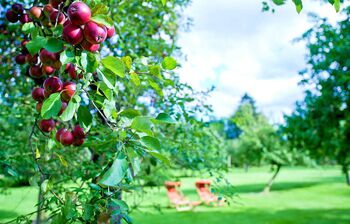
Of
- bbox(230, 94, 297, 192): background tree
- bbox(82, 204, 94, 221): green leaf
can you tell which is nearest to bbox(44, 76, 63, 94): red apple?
bbox(82, 204, 94, 221): green leaf

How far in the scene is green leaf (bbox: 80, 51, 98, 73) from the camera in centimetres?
85

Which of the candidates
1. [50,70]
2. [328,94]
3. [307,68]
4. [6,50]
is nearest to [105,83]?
[50,70]

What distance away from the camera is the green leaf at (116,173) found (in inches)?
30.7

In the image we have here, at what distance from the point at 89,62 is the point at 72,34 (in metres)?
0.08

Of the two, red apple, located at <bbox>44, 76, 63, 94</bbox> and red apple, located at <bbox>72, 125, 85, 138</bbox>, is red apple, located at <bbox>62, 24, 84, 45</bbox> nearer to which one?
red apple, located at <bbox>44, 76, 63, 94</bbox>

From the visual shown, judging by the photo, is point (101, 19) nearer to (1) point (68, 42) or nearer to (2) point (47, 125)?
(1) point (68, 42)

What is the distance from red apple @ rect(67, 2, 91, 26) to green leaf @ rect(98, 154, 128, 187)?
0.33 meters

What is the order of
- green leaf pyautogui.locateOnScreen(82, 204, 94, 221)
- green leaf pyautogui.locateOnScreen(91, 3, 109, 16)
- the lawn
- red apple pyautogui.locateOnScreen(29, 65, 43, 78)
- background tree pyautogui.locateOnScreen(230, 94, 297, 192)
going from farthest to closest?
1. background tree pyautogui.locateOnScreen(230, 94, 297, 192)
2. the lawn
3. red apple pyautogui.locateOnScreen(29, 65, 43, 78)
4. green leaf pyautogui.locateOnScreen(82, 204, 94, 221)
5. green leaf pyautogui.locateOnScreen(91, 3, 109, 16)

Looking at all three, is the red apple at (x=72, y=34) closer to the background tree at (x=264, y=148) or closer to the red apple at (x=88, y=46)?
the red apple at (x=88, y=46)

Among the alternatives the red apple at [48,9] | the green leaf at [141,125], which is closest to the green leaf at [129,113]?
the green leaf at [141,125]

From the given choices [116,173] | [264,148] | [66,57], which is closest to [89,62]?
[66,57]

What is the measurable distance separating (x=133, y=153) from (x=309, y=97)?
27.0ft

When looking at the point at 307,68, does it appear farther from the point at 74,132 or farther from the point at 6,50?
the point at 74,132

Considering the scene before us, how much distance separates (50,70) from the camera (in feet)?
3.73
